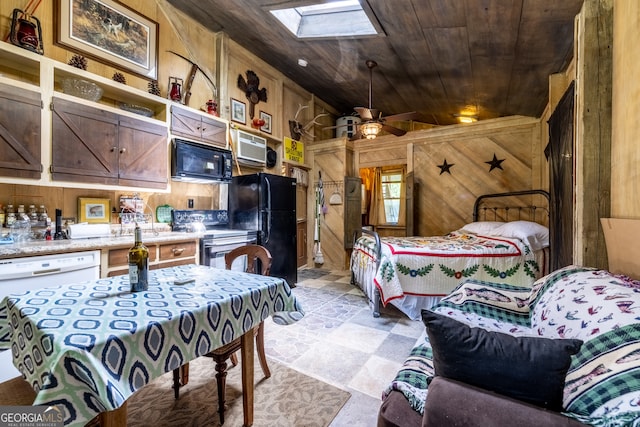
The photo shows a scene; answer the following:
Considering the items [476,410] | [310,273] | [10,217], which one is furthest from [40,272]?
[310,273]

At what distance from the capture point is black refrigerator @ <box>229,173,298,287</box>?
386 cm

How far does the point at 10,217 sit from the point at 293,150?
12.6 feet

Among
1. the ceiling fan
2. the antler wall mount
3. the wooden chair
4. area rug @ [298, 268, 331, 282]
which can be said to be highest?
the antler wall mount

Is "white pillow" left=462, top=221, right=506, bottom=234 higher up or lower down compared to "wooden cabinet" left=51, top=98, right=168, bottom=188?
lower down

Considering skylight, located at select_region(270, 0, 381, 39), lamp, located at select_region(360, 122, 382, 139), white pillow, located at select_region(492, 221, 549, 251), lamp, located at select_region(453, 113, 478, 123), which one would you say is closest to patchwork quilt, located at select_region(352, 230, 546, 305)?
white pillow, located at select_region(492, 221, 549, 251)

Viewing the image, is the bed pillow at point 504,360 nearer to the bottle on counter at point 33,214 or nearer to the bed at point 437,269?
the bed at point 437,269

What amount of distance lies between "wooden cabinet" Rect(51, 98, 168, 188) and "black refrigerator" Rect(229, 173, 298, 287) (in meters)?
1.11

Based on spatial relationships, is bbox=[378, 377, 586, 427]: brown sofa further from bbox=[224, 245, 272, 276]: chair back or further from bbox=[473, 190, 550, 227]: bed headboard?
bbox=[473, 190, 550, 227]: bed headboard

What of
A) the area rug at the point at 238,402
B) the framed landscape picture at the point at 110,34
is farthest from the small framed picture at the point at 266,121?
the area rug at the point at 238,402

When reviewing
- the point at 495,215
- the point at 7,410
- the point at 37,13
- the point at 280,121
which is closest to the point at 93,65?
the point at 37,13

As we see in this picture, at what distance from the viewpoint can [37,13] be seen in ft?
8.02

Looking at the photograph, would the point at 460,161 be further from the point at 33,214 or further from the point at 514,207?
the point at 33,214

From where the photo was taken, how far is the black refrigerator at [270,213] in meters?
3.86

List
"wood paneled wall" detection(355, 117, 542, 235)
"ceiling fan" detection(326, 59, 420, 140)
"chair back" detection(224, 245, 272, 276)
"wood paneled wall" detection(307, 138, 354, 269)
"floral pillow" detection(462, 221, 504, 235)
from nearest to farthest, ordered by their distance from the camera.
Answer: "chair back" detection(224, 245, 272, 276) → "ceiling fan" detection(326, 59, 420, 140) → "floral pillow" detection(462, 221, 504, 235) → "wood paneled wall" detection(355, 117, 542, 235) → "wood paneled wall" detection(307, 138, 354, 269)
